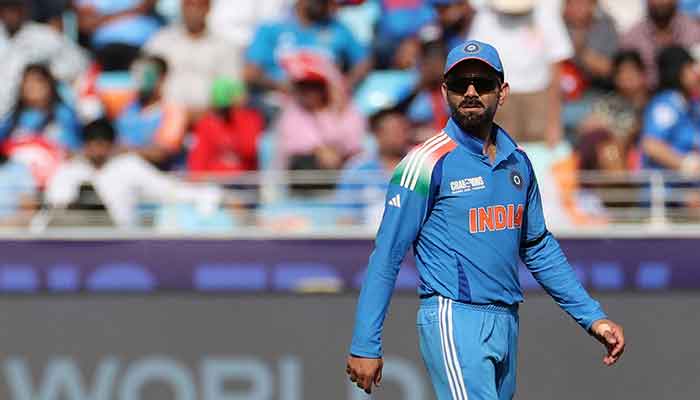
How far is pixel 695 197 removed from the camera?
7.66 meters

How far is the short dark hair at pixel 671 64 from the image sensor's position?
855cm

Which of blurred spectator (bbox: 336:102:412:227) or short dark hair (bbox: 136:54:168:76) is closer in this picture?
blurred spectator (bbox: 336:102:412:227)

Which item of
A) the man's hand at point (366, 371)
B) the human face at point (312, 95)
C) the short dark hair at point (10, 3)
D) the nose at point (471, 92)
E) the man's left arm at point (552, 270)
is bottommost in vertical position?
the man's hand at point (366, 371)

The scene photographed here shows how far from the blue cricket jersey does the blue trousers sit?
0.05 meters

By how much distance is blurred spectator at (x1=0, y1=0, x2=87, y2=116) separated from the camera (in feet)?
30.8

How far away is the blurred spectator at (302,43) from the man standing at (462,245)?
4.30m

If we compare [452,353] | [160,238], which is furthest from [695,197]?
[452,353]

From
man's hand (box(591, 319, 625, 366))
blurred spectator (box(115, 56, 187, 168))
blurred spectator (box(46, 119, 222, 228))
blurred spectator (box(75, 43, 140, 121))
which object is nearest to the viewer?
man's hand (box(591, 319, 625, 366))

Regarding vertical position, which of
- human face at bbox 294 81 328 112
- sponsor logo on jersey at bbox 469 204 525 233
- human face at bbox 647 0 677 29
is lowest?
sponsor logo on jersey at bbox 469 204 525 233

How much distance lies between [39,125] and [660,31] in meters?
4.06

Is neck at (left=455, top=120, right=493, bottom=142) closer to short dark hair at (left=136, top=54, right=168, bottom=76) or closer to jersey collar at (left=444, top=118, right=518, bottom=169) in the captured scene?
jersey collar at (left=444, top=118, right=518, bottom=169)

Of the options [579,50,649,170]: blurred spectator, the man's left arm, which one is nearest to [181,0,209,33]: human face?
[579,50,649,170]: blurred spectator

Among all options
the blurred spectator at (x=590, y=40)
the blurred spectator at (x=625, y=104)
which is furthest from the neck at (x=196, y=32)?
the blurred spectator at (x=625, y=104)

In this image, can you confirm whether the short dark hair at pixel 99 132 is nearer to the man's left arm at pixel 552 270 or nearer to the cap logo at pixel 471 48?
the man's left arm at pixel 552 270
